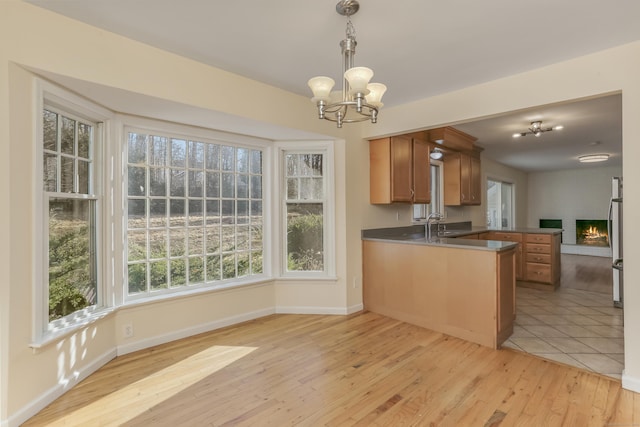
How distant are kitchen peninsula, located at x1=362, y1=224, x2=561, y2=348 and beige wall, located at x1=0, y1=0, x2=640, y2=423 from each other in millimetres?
746

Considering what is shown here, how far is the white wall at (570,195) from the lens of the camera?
8.47m

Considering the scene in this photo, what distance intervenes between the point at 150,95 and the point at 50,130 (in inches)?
27.7

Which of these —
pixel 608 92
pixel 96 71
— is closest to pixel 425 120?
pixel 608 92

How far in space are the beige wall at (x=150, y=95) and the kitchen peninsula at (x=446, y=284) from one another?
2.45 ft

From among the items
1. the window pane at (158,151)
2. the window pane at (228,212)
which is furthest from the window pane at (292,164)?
the window pane at (158,151)

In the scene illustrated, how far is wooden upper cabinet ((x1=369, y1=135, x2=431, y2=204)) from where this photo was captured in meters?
4.00

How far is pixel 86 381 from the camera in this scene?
239 centimetres

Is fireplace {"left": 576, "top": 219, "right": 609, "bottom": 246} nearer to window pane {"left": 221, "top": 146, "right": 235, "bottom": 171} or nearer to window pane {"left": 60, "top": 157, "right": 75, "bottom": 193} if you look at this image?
window pane {"left": 221, "top": 146, "right": 235, "bottom": 171}

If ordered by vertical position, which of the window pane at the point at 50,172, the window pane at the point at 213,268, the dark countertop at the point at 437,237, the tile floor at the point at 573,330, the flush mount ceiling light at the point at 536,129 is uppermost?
the flush mount ceiling light at the point at 536,129

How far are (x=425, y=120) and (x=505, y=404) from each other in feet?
8.53

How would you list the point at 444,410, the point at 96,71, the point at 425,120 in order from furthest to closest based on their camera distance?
the point at 425,120 < the point at 96,71 < the point at 444,410

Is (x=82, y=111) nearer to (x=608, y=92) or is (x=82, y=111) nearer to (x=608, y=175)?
(x=608, y=92)

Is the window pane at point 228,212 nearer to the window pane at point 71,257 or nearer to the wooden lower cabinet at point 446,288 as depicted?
the window pane at point 71,257

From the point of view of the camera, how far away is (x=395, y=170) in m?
4.02
